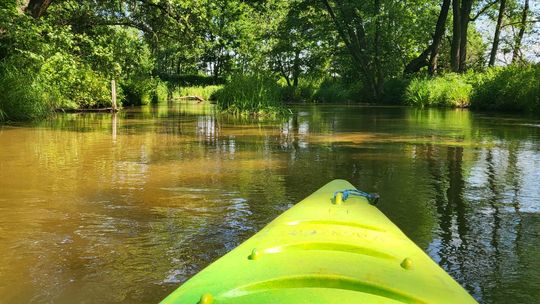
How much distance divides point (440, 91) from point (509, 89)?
4.16 metres

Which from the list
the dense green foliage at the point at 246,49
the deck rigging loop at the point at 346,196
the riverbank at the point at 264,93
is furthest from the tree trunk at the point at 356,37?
the deck rigging loop at the point at 346,196

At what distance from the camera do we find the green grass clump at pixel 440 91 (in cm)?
1994

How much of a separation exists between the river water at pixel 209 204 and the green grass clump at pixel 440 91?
12.7 metres

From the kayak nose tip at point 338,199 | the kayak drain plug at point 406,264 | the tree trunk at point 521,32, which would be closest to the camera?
the kayak drain plug at point 406,264

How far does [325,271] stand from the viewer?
1442 millimetres

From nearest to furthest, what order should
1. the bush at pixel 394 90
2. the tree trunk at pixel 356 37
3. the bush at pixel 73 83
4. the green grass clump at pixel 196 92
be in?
the bush at pixel 73 83
the bush at pixel 394 90
the tree trunk at pixel 356 37
the green grass clump at pixel 196 92

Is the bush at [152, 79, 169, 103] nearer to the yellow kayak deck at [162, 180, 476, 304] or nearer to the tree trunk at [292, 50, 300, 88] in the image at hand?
the tree trunk at [292, 50, 300, 88]

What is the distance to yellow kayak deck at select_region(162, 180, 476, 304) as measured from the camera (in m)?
1.29

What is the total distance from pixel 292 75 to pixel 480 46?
15749 millimetres

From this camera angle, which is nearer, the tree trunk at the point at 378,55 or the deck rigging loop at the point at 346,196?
the deck rigging loop at the point at 346,196

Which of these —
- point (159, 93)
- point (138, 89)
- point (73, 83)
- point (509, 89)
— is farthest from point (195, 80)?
point (509, 89)

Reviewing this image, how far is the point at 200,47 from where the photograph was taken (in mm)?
16016

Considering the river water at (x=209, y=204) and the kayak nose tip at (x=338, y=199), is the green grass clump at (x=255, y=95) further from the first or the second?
the kayak nose tip at (x=338, y=199)

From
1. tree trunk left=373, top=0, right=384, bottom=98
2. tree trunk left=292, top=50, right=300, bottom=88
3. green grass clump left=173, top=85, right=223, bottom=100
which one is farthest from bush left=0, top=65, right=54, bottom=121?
tree trunk left=292, top=50, right=300, bottom=88
